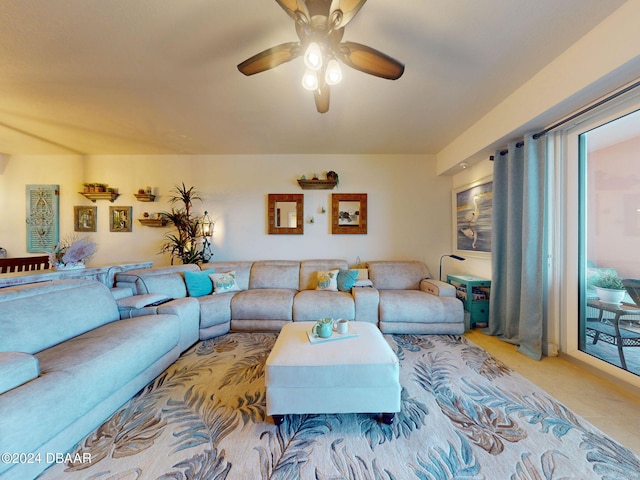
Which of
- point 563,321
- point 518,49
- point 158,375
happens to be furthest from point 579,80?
point 158,375

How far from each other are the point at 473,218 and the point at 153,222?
5.05m

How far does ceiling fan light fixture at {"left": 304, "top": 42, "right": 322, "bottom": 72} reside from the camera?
127cm

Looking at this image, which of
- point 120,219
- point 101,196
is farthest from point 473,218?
point 101,196

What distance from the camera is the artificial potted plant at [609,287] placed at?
1.77 m

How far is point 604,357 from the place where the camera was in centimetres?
184

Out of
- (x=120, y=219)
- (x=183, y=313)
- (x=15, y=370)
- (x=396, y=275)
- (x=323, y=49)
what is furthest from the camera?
(x=120, y=219)

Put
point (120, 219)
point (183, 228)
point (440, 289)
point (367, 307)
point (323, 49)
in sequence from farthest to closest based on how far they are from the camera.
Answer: point (120, 219)
point (183, 228)
point (440, 289)
point (367, 307)
point (323, 49)

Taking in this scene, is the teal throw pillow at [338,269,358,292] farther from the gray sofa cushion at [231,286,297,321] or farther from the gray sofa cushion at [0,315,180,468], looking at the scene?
the gray sofa cushion at [0,315,180,468]

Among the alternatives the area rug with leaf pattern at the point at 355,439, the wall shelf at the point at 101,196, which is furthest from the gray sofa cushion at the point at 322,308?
the wall shelf at the point at 101,196

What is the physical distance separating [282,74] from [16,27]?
175 cm

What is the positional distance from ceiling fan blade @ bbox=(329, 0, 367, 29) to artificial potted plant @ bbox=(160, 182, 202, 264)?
3190 mm

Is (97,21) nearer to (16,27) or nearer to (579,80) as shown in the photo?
(16,27)

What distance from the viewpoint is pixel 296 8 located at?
1140mm

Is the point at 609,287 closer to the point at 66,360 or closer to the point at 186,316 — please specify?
the point at 186,316
